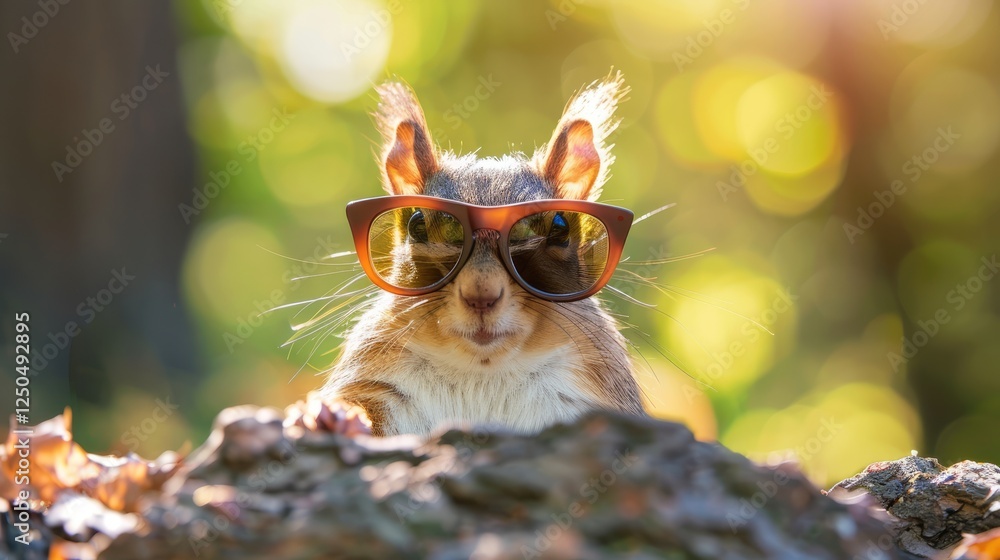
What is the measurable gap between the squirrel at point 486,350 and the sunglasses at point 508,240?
0.04m

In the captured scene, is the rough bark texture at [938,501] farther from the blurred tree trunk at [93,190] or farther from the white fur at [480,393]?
the blurred tree trunk at [93,190]

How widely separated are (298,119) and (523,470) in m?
4.98

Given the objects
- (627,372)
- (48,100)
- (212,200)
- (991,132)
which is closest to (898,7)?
(991,132)

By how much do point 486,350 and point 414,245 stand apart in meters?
0.27

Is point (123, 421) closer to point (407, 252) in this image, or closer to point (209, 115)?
point (407, 252)

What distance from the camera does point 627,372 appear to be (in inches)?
74.4

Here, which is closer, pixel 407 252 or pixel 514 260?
pixel 514 260

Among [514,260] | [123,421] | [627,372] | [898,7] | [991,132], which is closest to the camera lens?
[514,260]

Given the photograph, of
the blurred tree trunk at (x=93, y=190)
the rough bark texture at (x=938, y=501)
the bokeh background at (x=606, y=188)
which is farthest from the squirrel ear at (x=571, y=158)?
the blurred tree trunk at (x=93, y=190)

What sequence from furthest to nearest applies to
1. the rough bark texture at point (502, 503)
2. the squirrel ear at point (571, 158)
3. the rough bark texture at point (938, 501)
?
the squirrel ear at point (571, 158)
the rough bark texture at point (938, 501)
the rough bark texture at point (502, 503)

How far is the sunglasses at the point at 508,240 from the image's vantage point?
1.52 m

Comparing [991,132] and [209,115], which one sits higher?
[209,115]

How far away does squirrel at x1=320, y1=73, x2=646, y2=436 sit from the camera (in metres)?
1.58

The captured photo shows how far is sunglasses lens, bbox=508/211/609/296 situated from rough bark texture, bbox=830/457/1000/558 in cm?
63
